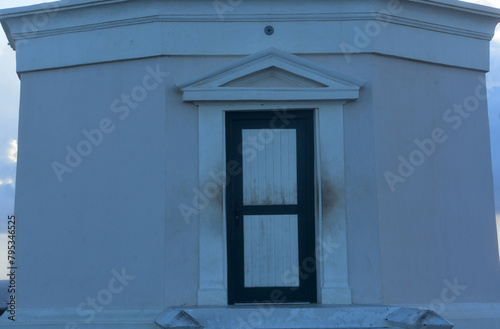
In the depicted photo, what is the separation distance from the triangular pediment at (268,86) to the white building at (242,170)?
0.02m

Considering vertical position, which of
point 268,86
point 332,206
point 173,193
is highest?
point 268,86

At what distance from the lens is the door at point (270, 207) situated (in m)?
8.12

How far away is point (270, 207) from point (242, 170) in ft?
1.78

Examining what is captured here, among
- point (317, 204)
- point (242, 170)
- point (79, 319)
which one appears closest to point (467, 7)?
point (317, 204)

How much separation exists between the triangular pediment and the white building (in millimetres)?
21

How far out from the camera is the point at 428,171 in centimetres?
857

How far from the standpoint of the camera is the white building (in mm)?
8086

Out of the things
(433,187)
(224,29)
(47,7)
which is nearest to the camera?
(224,29)

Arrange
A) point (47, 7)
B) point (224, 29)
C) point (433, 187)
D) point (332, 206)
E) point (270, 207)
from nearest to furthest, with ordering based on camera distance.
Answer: point (332, 206)
point (270, 207)
point (224, 29)
point (433, 187)
point (47, 7)

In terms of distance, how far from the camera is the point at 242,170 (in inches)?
324

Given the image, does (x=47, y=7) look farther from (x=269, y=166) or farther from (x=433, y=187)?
(x=433, y=187)

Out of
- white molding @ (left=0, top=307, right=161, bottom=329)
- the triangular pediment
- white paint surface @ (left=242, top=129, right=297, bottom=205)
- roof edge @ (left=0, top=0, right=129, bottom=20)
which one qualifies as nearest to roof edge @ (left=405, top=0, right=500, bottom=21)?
the triangular pediment

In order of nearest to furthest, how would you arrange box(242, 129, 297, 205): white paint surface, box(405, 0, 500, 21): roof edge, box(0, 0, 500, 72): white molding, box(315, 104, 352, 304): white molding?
box(315, 104, 352, 304): white molding, box(242, 129, 297, 205): white paint surface, box(0, 0, 500, 72): white molding, box(405, 0, 500, 21): roof edge

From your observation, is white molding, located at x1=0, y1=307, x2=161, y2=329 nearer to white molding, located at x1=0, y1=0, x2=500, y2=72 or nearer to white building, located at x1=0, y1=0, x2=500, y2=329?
white building, located at x1=0, y1=0, x2=500, y2=329
